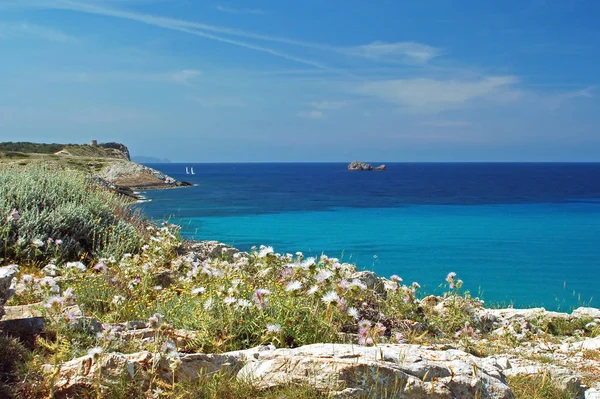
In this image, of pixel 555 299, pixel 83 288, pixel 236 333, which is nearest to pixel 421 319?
pixel 236 333

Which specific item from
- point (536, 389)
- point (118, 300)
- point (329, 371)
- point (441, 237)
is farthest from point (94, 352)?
point (441, 237)

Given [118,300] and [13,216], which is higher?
[13,216]

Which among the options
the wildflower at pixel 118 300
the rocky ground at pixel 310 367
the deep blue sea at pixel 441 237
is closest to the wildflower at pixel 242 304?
the rocky ground at pixel 310 367

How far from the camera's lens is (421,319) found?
6891 mm

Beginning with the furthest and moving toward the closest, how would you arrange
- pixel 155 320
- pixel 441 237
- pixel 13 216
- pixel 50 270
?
1. pixel 441 237
2. pixel 13 216
3. pixel 50 270
4. pixel 155 320

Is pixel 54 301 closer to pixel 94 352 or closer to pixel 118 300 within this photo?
pixel 94 352

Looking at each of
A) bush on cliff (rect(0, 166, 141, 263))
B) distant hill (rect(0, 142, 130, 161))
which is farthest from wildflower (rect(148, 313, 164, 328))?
distant hill (rect(0, 142, 130, 161))

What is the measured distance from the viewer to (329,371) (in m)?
3.61

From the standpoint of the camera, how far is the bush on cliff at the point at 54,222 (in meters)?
8.09

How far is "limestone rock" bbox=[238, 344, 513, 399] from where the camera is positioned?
3.59 meters

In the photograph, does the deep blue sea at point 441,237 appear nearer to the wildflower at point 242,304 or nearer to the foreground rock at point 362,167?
the wildflower at point 242,304

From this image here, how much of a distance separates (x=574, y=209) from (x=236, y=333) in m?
54.3

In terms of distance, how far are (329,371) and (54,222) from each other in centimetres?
687

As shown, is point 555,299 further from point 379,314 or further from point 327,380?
point 327,380
